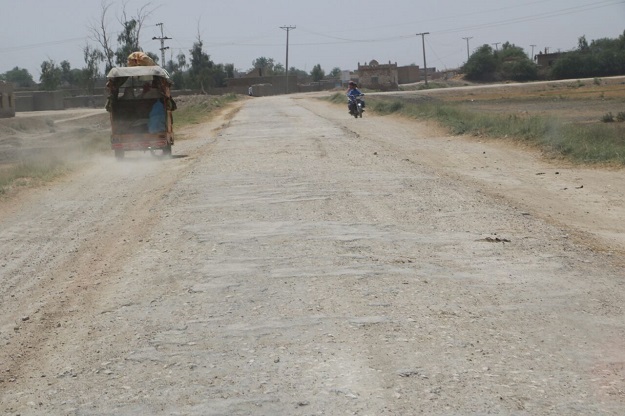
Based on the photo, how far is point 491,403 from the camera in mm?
5195

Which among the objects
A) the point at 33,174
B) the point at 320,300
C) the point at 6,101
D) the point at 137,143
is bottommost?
the point at 320,300

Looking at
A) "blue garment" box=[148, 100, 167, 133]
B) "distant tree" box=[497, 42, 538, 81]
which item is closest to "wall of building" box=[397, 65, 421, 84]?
"distant tree" box=[497, 42, 538, 81]

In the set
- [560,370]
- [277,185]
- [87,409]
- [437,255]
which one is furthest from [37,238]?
[560,370]

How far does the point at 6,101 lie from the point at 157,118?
1658 inches

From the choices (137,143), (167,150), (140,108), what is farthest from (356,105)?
(137,143)

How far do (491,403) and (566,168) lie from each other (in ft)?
44.0

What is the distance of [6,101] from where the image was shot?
6231 cm

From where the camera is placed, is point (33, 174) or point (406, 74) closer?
point (33, 174)

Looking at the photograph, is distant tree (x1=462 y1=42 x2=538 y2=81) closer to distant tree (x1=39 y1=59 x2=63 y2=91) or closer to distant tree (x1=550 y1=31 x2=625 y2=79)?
distant tree (x1=550 y1=31 x2=625 y2=79)

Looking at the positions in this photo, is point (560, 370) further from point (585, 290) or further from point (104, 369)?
point (104, 369)

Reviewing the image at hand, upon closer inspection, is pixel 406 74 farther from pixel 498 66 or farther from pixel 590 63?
Result: pixel 590 63

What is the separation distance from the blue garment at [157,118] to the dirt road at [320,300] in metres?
9.01

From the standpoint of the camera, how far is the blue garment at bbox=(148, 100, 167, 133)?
24.0 meters

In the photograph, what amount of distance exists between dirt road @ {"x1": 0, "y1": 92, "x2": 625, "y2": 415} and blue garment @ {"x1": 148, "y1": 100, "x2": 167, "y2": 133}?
9.01 metres
